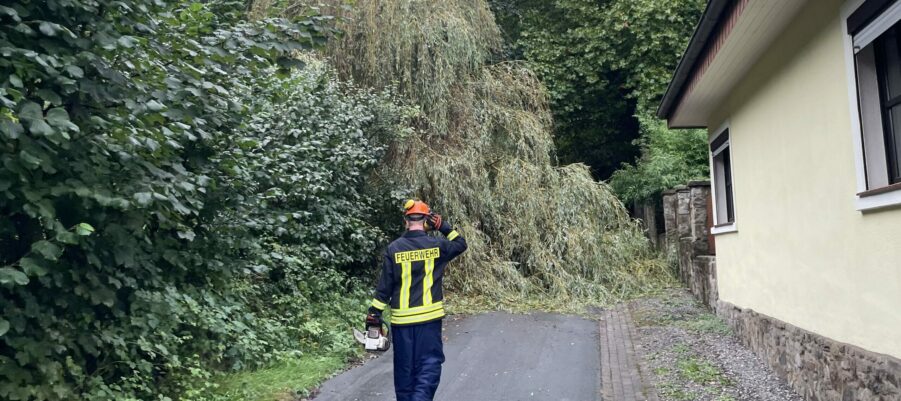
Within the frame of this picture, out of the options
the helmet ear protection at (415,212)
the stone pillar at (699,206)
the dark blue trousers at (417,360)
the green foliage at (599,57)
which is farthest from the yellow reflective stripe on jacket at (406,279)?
the green foliage at (599,57)

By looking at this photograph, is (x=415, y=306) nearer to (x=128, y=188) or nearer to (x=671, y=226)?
(x=128, y=188)

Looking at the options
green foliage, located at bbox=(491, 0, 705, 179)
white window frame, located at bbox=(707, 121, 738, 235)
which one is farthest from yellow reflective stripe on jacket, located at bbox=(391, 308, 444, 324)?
green foliage, located at bbox=(491, 0, 705, 179)

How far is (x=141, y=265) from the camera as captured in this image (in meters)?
5.01

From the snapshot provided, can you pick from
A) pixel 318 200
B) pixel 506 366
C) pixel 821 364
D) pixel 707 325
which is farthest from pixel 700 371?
pixel 318 200

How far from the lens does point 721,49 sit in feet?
22.6

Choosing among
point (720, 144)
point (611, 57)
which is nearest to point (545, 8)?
point (611, 57)

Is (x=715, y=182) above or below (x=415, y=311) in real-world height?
above

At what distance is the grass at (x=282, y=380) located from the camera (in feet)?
20.7

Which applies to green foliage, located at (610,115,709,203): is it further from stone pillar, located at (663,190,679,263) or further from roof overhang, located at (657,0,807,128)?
roof overhang, located at (657,0,807,128)

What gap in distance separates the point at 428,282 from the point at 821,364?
3.10 meters

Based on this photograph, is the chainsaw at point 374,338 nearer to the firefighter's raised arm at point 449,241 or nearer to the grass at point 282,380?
the firefighter's raised arm at point 449,241

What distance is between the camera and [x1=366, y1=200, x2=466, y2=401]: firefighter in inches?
206

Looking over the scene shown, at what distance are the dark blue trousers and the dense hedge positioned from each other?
5.25 ft

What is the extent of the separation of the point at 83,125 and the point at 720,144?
27.2 ft
